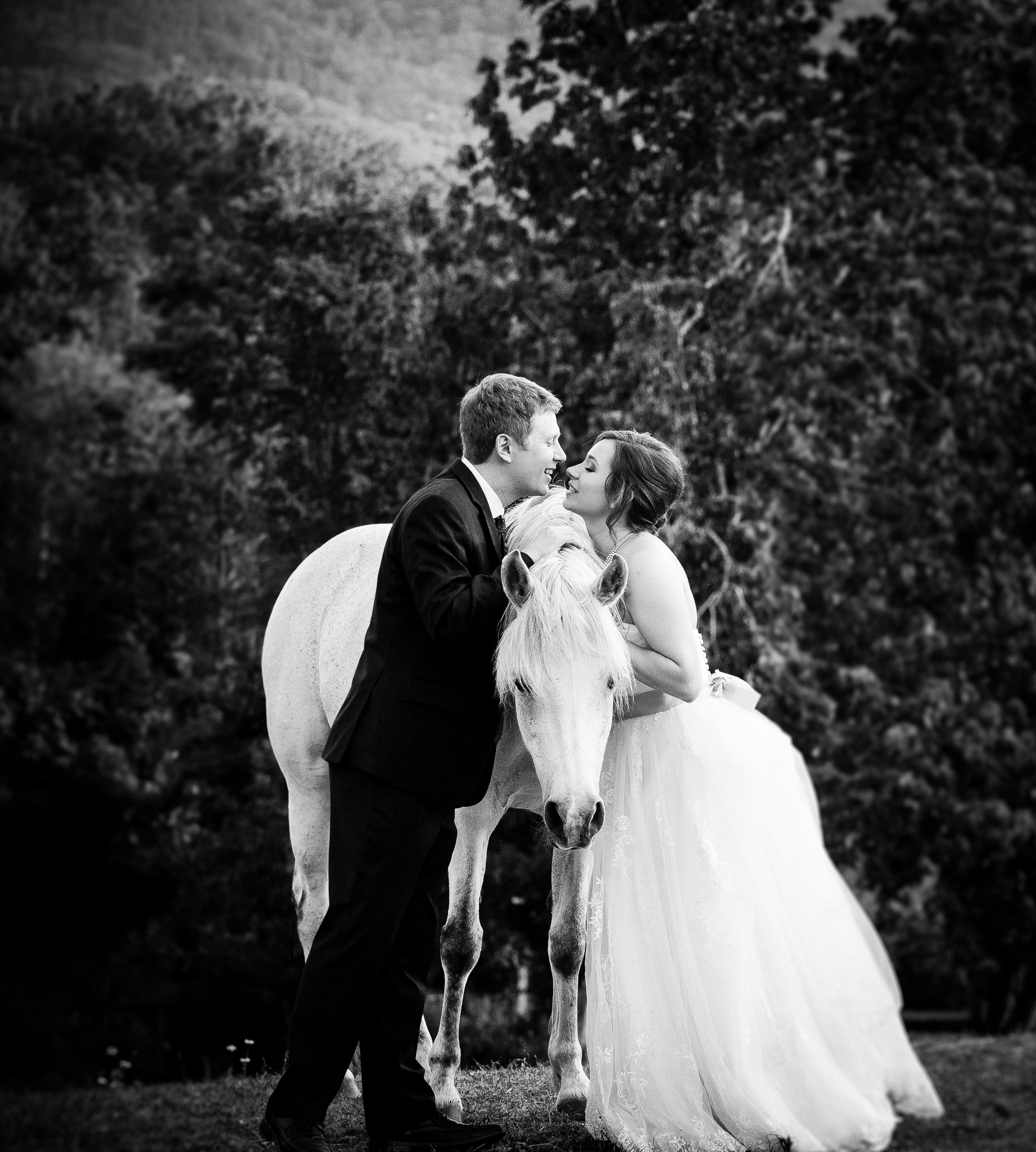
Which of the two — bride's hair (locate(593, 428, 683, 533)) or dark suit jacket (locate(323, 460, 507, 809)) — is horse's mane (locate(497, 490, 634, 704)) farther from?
bride's hair (locate(593, 428, 683, 533))

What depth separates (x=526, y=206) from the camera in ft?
38.4

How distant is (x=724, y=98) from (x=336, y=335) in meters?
4.15

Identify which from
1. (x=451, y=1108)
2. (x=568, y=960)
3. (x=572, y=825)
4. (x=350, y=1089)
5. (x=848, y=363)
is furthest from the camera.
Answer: (x=848, y=363)

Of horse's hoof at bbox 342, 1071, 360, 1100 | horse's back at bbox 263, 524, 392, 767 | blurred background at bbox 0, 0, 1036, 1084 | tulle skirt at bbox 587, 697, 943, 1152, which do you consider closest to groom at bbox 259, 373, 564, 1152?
tulle skirt at bbox 587, 697, 943, 1152

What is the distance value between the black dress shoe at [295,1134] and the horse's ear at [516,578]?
1451 millimetres

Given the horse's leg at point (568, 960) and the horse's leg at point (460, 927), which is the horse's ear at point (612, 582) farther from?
the horse's leg at point (568, 960)

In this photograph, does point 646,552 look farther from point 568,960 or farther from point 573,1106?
point 573,1106

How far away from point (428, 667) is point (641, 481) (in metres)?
0.88

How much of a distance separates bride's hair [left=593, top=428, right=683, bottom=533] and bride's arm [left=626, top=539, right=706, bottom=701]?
0.14m

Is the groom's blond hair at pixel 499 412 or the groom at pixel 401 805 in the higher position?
the groom's blond hair at pixel 499 412

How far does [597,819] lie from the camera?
123 inches

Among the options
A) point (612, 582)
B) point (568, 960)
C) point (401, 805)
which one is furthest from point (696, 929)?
point (612, 582)

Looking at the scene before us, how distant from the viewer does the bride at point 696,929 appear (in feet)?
11.5

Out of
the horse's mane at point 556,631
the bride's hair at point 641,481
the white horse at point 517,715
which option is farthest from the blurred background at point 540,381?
the horse's mane at point 556,631
